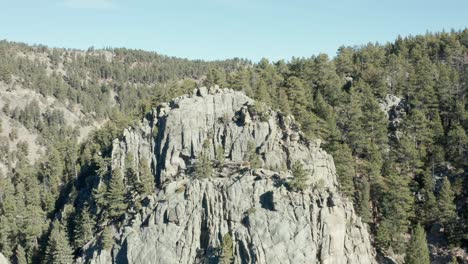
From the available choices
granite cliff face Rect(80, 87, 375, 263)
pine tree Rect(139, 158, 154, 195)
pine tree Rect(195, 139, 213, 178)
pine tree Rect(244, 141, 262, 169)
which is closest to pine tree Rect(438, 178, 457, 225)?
granite cliff face Rect(80, 87, 375, 263)

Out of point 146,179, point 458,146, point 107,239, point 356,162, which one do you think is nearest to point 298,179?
point 356,162

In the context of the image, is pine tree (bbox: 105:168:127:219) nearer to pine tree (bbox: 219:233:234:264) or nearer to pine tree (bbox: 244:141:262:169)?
pine tree (bbox: 219:233:234:264)

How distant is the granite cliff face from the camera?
2963 inches

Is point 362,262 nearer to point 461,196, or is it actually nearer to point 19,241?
point 461,196

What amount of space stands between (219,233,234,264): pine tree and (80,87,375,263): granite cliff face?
4.30 feet

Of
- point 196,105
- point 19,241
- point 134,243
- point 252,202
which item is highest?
point 196,105

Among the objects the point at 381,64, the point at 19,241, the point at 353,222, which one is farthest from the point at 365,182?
the point at 19,241

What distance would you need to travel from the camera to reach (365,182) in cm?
8912

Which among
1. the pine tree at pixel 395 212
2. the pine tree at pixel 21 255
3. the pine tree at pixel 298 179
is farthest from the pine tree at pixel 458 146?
the pine tree at pixel 21 255

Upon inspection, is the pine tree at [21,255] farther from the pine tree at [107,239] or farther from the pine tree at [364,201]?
the pine tree at [364,201]

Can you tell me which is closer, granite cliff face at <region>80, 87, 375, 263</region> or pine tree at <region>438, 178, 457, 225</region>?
granite cliff face at <region>80, 87, 375, 263</region>

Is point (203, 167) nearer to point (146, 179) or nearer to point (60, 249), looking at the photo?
point (146, 179)

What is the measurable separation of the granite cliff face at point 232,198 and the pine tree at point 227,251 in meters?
1.31

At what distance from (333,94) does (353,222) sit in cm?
4219
